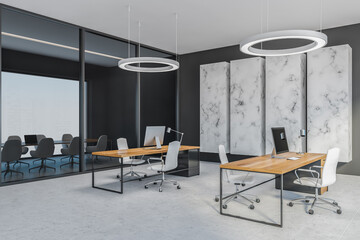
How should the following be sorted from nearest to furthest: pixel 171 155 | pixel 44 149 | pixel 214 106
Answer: pixel 171 155
pixel 44 149
pixel 214 106

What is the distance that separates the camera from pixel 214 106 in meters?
8.74

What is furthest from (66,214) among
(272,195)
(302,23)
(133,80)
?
(302,23)

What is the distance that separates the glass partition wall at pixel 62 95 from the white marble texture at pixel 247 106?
274cm

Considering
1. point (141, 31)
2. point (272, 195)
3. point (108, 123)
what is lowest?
point (272, 195)

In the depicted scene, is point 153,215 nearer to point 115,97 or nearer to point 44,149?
point 44,149

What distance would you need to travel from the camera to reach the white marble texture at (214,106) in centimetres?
854

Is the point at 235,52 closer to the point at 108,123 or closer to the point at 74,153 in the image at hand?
the point at 108,123

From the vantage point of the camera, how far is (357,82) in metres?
6.79

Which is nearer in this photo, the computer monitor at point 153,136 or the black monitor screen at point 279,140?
the black monitor screen at point 279,140

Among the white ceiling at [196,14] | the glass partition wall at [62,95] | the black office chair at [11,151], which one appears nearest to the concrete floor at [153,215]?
the black office chair at [11,151]

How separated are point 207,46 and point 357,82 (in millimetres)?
4372

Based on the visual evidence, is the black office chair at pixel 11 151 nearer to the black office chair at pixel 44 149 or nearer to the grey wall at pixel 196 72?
the black office chair at pixel 44 149

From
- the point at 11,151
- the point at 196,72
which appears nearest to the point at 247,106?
the point at 196,72

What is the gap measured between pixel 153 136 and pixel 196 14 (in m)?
2.93
